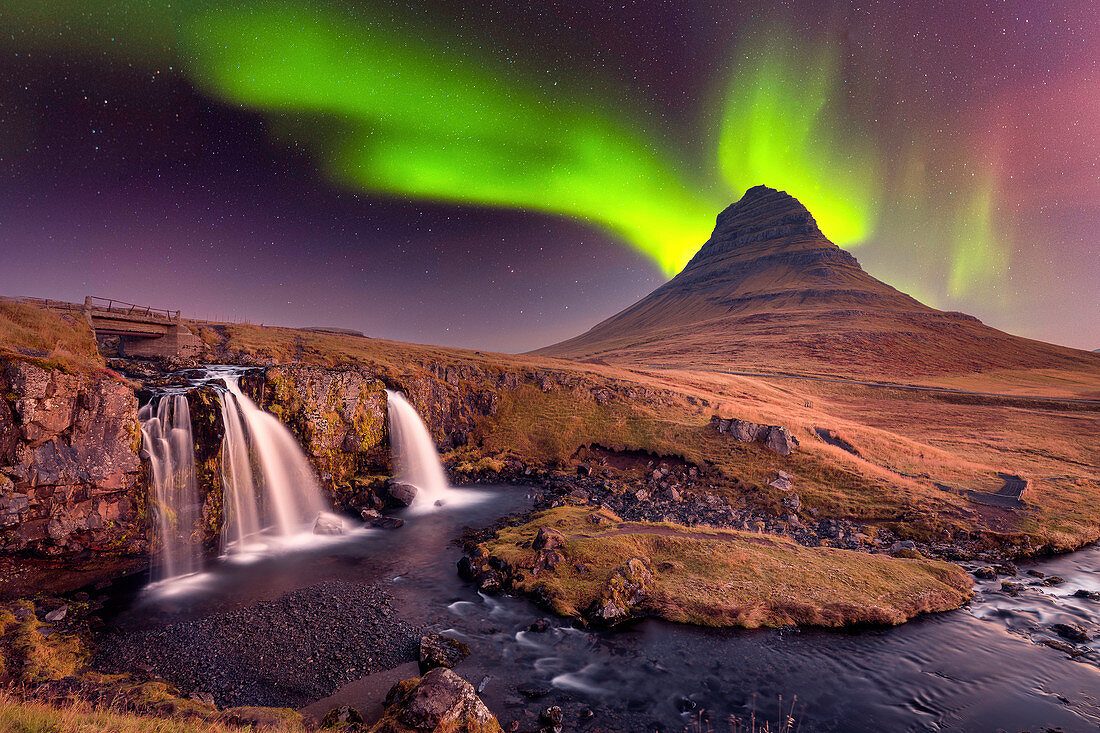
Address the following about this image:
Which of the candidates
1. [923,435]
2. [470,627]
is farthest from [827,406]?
[470,627]

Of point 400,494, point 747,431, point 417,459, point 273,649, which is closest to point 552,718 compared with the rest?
point 273,649

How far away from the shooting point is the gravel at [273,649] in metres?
13.3

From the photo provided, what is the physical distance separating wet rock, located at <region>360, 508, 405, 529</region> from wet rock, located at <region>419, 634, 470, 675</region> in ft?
43.7

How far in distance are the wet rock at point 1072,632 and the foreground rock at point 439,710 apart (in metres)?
23.2

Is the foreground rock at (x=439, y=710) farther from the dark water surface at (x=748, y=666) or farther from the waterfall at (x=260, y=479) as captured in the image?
the waterfall at (x=260, y=479)

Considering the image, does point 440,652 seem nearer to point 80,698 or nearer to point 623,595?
point 623,595

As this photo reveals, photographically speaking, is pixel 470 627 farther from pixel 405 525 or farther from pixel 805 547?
pixel 805 547

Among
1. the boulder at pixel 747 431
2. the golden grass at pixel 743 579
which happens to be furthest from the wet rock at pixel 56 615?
the boulder at pixel 747 431

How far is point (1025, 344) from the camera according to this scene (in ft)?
580

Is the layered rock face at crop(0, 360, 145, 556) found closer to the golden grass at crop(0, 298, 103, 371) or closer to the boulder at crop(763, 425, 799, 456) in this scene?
the golden grass at crop(0, 298, 103, 371)

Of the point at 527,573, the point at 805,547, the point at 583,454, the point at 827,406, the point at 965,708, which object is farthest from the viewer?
the point at 827,406

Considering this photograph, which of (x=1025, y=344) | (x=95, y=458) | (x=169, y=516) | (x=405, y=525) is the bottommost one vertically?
(x=405, y=525)

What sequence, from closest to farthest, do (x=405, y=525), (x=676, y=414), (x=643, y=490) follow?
1. (x=405, y=525)
2. (x=643, y=490)
3. (x=676, y=414)

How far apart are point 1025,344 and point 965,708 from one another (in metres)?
251
